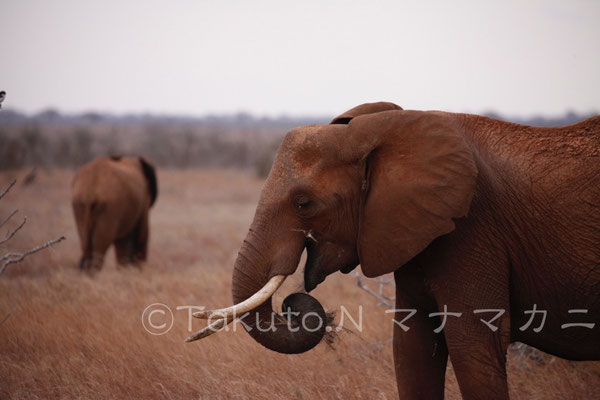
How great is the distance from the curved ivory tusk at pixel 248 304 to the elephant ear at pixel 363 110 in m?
1.01

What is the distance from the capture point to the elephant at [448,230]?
3504 mm

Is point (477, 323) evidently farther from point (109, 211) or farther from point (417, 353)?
point (109, 211)

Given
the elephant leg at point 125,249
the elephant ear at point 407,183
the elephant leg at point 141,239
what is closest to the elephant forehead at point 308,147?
the elephant ear at point 407,183

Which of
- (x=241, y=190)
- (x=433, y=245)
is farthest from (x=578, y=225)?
(x=241, y=190)

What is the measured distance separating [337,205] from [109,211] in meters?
7.82

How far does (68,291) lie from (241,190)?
17.2 m

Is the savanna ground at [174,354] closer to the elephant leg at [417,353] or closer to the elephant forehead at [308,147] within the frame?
the elephant leg at [417,353]

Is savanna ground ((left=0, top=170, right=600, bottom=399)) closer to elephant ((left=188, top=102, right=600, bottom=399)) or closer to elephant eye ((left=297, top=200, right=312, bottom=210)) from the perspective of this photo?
elephant ((left=188, top=102, right=600, bottom=399))

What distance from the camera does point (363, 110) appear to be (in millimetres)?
3984

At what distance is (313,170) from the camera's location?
3670 millimetres

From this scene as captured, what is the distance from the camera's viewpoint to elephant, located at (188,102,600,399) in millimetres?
3504

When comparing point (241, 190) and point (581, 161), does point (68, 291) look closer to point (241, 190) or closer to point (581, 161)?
point (581, 161)

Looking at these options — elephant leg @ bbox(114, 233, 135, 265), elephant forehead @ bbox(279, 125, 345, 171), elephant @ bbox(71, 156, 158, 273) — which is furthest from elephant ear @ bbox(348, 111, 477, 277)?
elephant leg @ bbox(114, 233, 135, 265)

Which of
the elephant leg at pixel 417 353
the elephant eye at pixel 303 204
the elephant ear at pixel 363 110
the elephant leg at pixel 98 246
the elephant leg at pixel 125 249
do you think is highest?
the elephant ear at pixel 363 110
